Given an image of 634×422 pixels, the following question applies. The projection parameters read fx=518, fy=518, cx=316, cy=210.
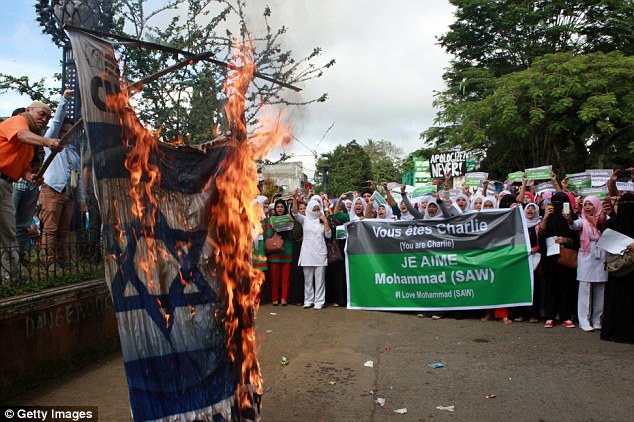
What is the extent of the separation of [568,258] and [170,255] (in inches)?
245

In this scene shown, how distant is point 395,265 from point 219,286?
5.58 metres

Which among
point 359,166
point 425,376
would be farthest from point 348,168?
point 425,376

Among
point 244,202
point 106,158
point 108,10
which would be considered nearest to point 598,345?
point 244,202

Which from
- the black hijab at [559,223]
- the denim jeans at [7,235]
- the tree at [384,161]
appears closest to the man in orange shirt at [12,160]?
the denim jeans at [7,235]

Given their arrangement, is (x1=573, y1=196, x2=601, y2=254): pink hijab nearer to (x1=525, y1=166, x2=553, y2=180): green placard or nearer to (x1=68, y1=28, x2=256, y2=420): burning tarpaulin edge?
(x1=525, y1=166, x2=553, y2=180): green placard

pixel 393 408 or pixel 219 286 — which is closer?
pixel 219 286

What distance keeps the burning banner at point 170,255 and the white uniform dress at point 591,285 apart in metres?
5.63

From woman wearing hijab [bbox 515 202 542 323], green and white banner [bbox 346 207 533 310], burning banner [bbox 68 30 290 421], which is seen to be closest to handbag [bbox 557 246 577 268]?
woman wearing hijab [bbox 515 202 542 323]

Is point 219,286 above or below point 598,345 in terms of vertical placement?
above

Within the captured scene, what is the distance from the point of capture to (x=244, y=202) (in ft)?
11.3

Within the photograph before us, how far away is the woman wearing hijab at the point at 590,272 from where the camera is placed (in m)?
7.15

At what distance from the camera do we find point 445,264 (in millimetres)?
8203

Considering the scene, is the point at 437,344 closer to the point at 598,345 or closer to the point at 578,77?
the point at 598,345

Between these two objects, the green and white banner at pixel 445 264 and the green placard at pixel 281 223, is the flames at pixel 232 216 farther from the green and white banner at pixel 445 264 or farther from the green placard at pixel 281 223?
the green placard at pixel 281 223
